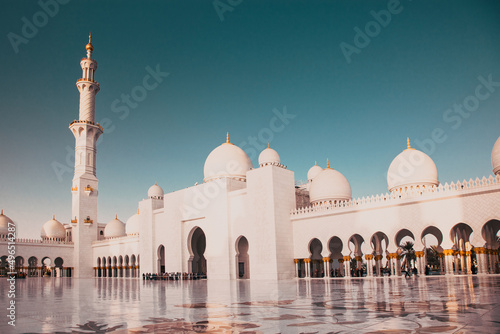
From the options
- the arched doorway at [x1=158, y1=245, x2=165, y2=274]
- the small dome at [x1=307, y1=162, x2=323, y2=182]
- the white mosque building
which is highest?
the small dome at [x1=307, y1=162, x2=323, y2=182]

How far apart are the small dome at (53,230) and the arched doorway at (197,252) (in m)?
16.9

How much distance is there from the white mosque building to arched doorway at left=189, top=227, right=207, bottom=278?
0.26 feet

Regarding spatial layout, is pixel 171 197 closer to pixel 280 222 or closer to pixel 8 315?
pixel 280 222

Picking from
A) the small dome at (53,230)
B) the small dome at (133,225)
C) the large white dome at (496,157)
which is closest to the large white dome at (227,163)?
the small dome at (133,225)

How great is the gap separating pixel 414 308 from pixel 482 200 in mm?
12725

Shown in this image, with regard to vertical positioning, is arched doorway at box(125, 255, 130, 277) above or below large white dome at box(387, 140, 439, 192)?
below

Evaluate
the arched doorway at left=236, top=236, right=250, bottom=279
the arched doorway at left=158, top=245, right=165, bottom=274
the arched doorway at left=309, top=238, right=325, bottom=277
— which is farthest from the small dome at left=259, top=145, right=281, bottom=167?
the arched doorway at left=158, top=245, right=165, bottom=274

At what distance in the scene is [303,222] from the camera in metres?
21.8

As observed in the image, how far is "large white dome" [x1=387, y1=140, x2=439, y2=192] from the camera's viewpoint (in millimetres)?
20312

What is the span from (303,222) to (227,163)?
7.00 meters

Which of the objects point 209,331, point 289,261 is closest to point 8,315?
point 209,331

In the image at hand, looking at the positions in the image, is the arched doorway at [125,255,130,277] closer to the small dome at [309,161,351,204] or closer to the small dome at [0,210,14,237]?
the small dome at [0,210,14,237]

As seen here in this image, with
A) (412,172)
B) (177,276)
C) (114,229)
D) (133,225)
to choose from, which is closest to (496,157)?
(412,172)

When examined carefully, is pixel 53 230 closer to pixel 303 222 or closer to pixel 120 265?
pixel 120 265
